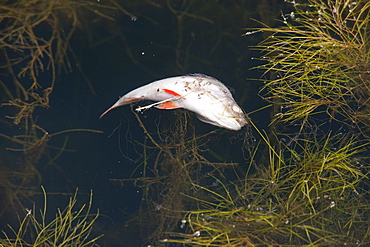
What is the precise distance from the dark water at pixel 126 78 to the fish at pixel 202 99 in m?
0.41

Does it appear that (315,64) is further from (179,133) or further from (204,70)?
(179,133)

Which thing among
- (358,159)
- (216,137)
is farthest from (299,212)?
(216,137)

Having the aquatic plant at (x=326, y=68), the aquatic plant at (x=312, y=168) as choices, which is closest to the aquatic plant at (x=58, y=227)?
the aquatic plant at (x=312, y=168)

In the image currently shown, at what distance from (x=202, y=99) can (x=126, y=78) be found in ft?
2.95

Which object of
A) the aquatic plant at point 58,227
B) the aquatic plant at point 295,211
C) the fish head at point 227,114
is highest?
the fish head at point 227,114

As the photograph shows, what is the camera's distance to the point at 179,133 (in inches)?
127

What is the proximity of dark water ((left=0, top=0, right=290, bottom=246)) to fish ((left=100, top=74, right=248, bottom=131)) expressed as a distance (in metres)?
0.41

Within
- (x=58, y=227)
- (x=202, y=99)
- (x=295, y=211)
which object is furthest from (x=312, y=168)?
(x=58, y=227)

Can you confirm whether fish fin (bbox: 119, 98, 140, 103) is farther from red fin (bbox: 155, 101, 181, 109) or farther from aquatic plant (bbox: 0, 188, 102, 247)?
aquatic plant (bbox: 0, 188, 102, 247)

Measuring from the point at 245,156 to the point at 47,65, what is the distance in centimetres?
209

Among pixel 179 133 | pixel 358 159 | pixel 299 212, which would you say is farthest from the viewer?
pixel 179 133

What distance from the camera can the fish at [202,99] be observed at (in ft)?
8.93

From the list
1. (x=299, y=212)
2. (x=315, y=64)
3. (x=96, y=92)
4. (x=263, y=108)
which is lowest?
(x=299, y=212)

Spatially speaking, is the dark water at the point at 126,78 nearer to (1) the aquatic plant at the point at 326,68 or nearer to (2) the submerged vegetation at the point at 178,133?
(2) the submerged vegetation at the point at 178,133
